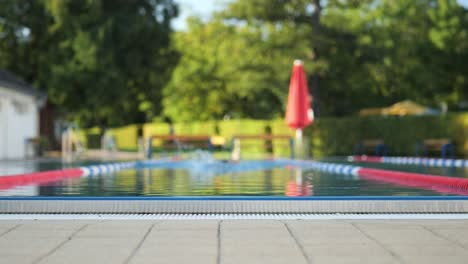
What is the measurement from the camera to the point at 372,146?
2553 centimetres

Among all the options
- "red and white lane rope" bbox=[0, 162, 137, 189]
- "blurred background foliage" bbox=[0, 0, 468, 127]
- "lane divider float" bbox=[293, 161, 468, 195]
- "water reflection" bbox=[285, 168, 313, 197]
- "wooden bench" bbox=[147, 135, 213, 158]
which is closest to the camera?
"water reflection" bbox=[285, 168, 313, 197]

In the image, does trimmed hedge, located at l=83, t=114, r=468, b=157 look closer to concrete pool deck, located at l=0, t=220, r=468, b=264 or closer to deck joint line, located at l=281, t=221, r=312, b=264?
concrete pool deck, located at l=0, t=220, r=468, b=264

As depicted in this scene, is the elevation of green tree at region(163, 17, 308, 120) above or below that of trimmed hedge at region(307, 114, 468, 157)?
above

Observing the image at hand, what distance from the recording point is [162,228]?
6.06m

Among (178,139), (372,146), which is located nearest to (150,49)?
(178,139)

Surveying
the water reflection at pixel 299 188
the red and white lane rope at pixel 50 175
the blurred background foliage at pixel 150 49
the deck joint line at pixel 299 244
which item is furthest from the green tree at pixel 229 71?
the deck joint line at pixel 299 244

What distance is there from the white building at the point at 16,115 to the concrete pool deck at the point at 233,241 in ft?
56.4

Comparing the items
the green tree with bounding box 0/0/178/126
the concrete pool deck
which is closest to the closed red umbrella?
the green tree with bounding box 0/0/178/126

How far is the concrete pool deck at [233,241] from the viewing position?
4.63 m

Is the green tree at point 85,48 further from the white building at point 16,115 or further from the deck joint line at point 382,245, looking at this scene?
the deck joint line at point 382,245

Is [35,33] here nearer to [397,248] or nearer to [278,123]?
[278,123]

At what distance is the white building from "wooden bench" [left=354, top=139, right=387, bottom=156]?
13.9 m

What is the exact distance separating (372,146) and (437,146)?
106 inches

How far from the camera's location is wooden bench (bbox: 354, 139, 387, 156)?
80.4 ft
